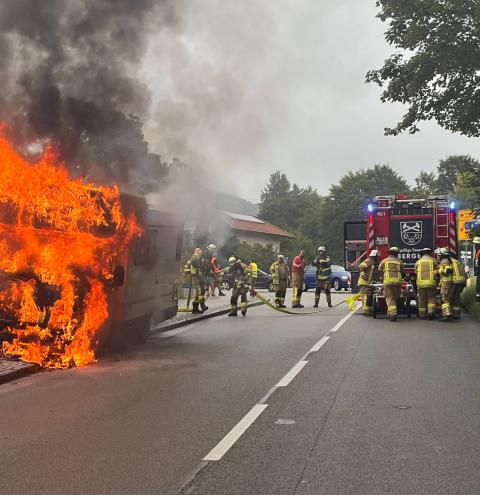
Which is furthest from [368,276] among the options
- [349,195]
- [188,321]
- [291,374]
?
[349,195]

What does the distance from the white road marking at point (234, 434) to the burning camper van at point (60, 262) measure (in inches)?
132

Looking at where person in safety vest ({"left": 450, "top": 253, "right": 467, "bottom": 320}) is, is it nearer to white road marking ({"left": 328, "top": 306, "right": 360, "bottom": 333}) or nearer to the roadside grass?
the roadside grass

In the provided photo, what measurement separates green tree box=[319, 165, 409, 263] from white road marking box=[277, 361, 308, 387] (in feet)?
191

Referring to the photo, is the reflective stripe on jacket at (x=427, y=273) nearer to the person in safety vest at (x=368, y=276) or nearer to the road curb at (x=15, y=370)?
the person in safety vest at (x=368, y=276)

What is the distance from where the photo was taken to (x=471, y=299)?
16906mm

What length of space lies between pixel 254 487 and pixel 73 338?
4945mm

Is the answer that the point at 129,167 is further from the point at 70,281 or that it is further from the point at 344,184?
the point at 344,184

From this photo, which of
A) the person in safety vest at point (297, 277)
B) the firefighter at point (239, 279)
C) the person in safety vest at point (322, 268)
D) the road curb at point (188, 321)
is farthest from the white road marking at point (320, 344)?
the person in safety vest at point (297, 277)

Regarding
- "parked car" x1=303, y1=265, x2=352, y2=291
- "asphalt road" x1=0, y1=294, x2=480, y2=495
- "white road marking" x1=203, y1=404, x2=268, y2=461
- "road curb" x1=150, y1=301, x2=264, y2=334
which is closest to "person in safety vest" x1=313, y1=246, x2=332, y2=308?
"road curb" x1=150, y1=301, x2=264, y2=334

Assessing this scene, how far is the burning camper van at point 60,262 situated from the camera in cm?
777

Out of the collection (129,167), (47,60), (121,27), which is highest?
(121,27)

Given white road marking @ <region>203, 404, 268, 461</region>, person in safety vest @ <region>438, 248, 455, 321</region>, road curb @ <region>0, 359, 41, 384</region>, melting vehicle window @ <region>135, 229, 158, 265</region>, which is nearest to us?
white road marking @ <region>203, 404, 268, 461</region>

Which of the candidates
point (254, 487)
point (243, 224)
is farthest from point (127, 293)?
point (243, 224)

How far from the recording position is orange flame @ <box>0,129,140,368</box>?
776cm
